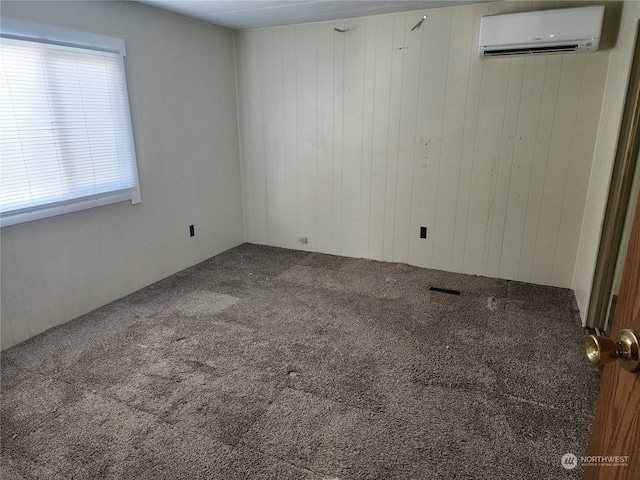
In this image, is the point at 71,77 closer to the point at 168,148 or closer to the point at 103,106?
the point at 103,106

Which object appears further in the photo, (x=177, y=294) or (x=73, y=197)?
(x=177, y=294)

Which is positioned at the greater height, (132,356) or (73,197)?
(73,197)

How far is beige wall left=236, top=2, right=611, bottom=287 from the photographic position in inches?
129

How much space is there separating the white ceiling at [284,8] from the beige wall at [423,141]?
0.48 feet

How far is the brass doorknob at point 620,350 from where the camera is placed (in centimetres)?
65

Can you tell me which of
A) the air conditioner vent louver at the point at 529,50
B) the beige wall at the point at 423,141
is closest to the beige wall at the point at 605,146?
the beige wall at the point at 423,141

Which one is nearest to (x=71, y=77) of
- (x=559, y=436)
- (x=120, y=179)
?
(x=120, y=179)

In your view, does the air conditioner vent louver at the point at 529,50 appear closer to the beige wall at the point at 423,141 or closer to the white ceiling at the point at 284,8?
the beige wall at the point at 423,141

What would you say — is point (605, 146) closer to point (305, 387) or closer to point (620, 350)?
point (305, 387)

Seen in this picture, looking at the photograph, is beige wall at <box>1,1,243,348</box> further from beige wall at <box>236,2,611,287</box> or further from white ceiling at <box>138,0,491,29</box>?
beige wall at <box>236,2,611,287</box>

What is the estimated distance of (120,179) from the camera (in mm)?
3266

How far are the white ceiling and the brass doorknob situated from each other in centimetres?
322

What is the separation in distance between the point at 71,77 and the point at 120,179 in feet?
2.59

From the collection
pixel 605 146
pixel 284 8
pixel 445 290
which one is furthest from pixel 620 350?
pixel 284 8
